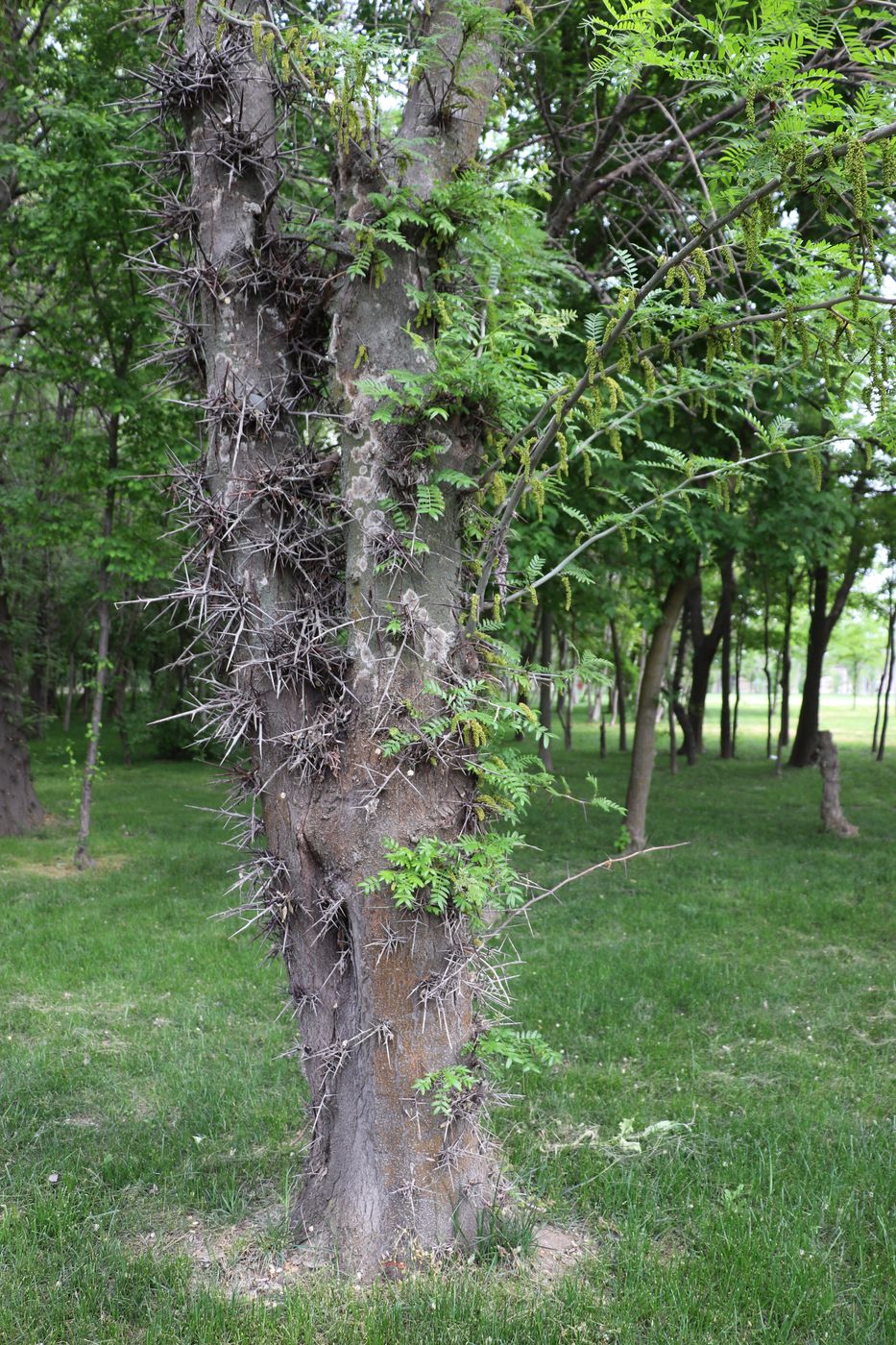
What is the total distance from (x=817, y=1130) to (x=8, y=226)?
1096 centimetres

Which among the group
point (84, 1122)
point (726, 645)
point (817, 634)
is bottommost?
point (84, 1122)

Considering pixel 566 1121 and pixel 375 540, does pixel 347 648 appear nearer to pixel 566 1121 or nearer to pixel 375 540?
pixel 375 540

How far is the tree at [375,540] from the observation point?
128 inches

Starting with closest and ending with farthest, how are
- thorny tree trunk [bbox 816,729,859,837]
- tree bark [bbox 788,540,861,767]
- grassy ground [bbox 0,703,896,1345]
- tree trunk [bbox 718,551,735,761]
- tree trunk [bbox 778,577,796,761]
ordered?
grassy ground [bbox 0,703,896,1345] < thorny tree trunk [bbox 816,729,859,837] < tree bark [bbox 788,540,861,767] < tree trunk [bbox 718,551,735,761] < tree trunk [bbox 778,577,796,761]

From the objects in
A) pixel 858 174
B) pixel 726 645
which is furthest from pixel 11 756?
pixel 726 645

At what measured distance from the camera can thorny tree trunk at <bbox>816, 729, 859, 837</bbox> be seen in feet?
41.7

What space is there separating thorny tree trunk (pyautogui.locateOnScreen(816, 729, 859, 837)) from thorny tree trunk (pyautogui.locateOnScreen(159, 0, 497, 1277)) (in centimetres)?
1033

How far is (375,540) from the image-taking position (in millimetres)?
3350

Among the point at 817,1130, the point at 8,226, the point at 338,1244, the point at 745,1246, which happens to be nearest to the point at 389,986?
the point at 338,1244

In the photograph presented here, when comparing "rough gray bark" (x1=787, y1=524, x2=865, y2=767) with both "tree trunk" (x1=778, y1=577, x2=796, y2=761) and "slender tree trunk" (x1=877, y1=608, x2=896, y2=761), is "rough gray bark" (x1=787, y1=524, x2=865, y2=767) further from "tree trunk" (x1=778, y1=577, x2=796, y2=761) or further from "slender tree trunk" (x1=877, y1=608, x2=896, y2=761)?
"slender tree trunk" (x1=877, y1=608, x2=896, y2=761)

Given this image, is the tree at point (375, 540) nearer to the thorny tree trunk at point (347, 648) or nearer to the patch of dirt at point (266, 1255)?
the thorny tree trunk at point (347, 648)

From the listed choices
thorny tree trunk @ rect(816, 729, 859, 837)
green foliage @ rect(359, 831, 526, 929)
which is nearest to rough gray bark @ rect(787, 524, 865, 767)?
thorny tree trunk @ rect(816, 729, 859, 837)

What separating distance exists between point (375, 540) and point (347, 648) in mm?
398

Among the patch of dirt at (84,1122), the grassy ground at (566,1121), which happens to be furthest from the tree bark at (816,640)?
the patch of dirt at (84,1122)
